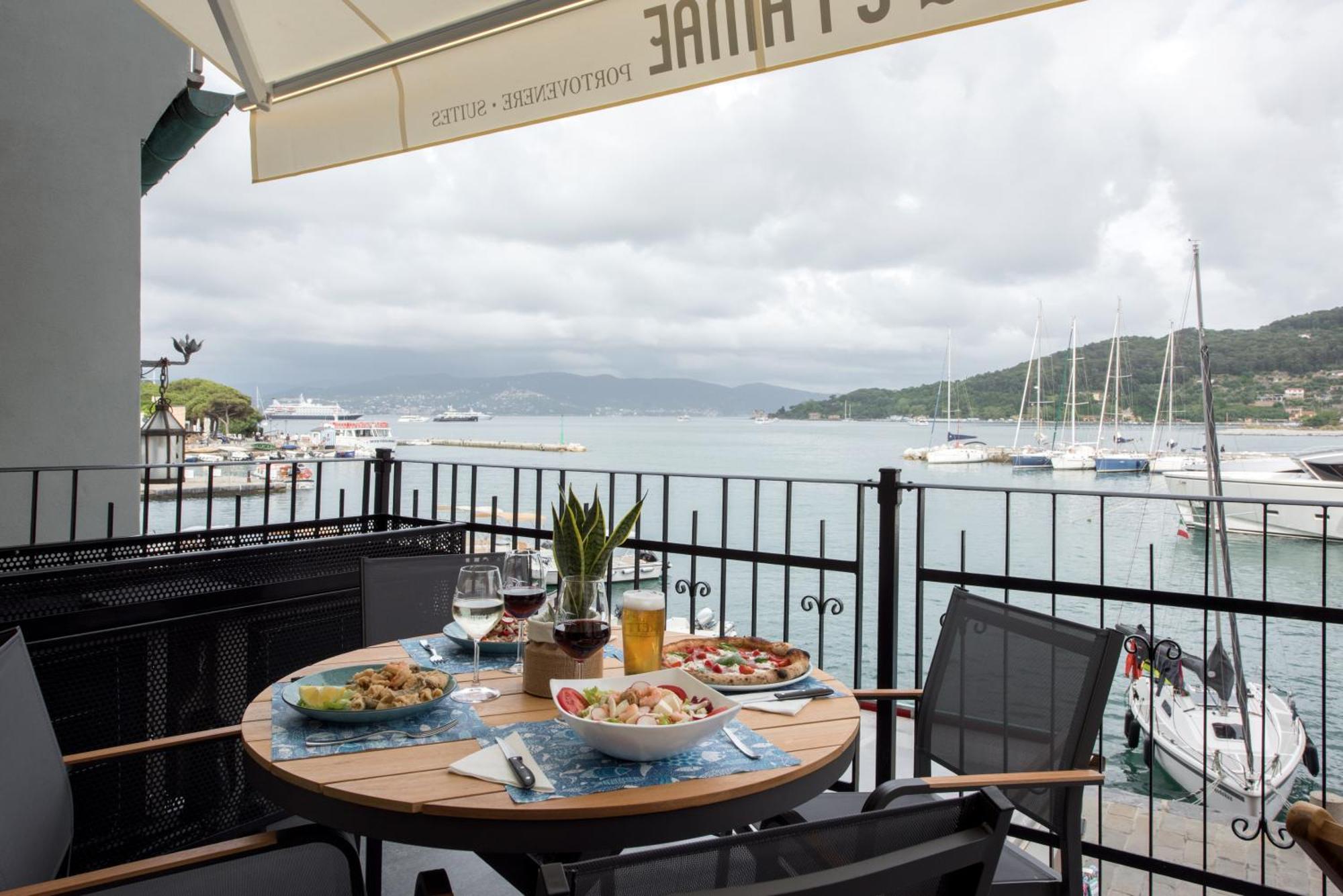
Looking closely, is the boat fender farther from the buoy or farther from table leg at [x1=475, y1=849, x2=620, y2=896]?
table leg at [x1=475, y1=849, x2=620, y2=896]

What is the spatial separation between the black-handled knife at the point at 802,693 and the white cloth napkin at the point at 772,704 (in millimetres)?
11

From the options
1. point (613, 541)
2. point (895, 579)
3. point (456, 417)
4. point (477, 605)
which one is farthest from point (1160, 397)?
point (456, 417)

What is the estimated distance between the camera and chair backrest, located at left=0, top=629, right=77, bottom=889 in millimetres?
1089

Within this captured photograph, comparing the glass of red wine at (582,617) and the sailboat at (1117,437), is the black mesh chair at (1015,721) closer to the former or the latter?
the glass of red wine at (582,617)

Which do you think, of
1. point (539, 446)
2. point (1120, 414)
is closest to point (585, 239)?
point (539, 446)

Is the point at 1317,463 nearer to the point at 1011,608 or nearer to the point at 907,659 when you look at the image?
the point at 907,659

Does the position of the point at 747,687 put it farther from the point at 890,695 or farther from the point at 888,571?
the point at 888,571

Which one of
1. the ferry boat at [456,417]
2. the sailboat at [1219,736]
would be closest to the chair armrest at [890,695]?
the sailboat at [1219,736]

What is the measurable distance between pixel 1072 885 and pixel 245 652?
2104 mm

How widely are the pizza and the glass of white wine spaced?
1.18ft

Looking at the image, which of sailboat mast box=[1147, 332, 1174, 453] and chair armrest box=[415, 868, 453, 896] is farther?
sailboat mast box=[1147, 332, 1174, 453]

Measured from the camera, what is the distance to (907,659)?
15.2 meters

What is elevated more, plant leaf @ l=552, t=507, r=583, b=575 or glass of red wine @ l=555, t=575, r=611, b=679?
plant leaf @ l=552, t=507, r=583, b=575

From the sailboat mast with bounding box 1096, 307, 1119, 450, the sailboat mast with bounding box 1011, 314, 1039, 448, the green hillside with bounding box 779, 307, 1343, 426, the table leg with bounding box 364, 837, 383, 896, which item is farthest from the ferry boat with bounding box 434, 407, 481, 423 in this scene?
the table leg with bounding box 364, 837, 383, 896
